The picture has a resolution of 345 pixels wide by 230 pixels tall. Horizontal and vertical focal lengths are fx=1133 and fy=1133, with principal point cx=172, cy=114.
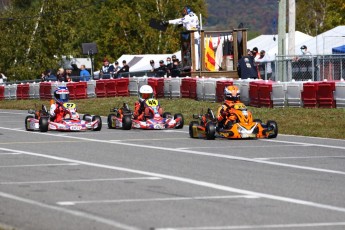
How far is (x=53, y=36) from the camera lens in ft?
226

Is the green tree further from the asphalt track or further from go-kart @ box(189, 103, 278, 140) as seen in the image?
the asphalt track

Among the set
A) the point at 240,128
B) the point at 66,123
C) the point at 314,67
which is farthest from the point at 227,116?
the point at 314,67

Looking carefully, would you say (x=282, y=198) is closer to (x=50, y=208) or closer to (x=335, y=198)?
(x=335, y=198)

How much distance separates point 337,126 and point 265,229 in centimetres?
1487

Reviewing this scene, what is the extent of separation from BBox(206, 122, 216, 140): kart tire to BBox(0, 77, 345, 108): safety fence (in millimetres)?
6450

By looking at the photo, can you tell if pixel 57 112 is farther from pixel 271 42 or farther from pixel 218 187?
pixel 271 42

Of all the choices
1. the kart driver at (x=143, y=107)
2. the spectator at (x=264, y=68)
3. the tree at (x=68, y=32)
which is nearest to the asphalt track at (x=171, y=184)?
the kart driver at (x=143, y=107)

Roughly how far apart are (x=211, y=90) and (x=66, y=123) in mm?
9489

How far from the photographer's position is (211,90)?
1312 inches

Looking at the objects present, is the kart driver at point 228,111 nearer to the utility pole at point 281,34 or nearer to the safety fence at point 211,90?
the safety fence at point 211,90

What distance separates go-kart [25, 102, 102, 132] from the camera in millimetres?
24484

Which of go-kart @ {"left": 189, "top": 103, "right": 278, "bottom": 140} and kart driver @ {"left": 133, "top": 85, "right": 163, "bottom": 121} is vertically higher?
kart driver @ {"left": 133, "top": 85, "right": 163, "bottom": 121}

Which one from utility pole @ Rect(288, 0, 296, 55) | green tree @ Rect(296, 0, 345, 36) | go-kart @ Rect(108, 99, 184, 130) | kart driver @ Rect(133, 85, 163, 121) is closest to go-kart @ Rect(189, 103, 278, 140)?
go-kart @ Rect(108, 99, 184, 130)

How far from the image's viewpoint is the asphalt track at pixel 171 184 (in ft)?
36.2
